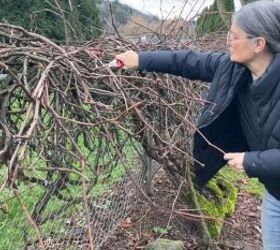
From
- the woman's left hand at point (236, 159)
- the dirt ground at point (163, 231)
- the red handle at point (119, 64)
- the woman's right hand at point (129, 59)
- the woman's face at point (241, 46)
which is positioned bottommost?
the dirt ground at point (163, 231)

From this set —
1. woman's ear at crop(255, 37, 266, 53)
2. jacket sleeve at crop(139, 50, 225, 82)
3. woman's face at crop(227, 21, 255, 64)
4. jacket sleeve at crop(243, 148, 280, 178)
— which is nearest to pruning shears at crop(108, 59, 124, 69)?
jacket sleeve at crop(139, 50, 225, 82)

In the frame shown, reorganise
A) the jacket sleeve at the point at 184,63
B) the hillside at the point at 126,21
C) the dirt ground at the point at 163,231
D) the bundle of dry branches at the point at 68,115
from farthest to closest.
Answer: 1. the hillside at the point at 126,21
2. the dirt ground at the point at 163,231
3. the jacket sleeve at the point at 184,63
4. the bundle of dry branches at the point at 68,115

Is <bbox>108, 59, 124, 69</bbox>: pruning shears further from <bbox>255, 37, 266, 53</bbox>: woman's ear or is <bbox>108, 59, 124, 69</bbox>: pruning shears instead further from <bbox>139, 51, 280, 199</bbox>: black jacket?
<bbox>255, 37, 266, 53</bbox>: woman's ear

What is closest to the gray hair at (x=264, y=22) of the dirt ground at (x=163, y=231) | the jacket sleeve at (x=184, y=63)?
the jacket sleeve at (x=184, y=63)

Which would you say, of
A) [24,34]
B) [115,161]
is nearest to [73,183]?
[115,161]

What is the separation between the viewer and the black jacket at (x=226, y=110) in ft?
9.99

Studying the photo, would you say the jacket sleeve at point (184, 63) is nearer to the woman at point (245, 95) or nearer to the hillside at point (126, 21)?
the woman at point (245, 95)

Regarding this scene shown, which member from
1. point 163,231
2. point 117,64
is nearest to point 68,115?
point 117,64

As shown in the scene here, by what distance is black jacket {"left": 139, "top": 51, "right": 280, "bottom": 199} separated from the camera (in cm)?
304

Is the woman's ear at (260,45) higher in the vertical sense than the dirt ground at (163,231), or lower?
higher

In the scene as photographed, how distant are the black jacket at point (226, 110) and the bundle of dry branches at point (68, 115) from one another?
110 millimetres

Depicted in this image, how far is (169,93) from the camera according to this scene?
4148 mm

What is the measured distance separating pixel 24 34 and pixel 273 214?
1.52 m

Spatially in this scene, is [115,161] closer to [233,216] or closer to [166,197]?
[166,197]
